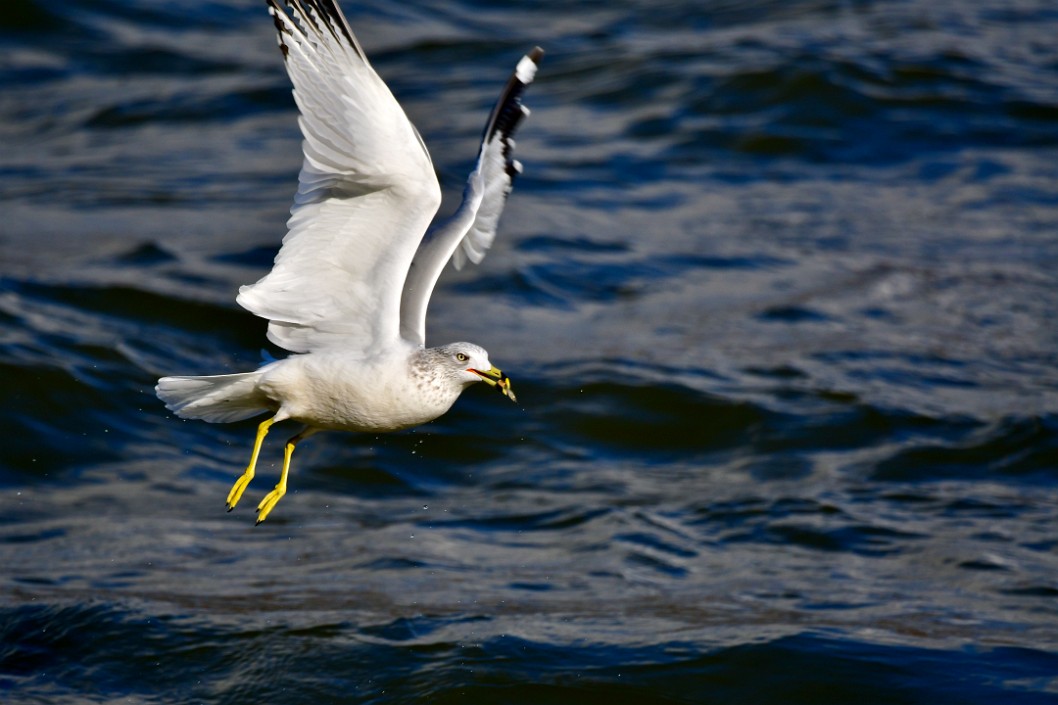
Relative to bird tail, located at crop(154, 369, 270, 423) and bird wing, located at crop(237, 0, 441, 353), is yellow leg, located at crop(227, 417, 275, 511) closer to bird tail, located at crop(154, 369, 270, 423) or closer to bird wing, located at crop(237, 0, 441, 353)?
bird tail, located at crop(154, 369, 270, 423)

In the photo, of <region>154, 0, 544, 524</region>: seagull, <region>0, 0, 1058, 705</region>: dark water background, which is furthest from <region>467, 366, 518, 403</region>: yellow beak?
<region>0, 0, 1058, 705</region>: dark water background

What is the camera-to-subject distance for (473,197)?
623cm

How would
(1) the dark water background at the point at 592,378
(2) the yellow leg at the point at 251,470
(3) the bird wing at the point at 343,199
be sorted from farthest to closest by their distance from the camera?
1. (1) the dark water background at the point at 592,378
2. (2) the yellow leg at the point at 251,470
3. (3) the bird wing at the point at 343,199

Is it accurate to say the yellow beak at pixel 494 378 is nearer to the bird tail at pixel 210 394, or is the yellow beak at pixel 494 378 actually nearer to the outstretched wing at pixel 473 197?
the outstretched wing at pixel 473 197

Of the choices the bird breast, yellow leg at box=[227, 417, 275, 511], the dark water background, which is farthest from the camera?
the dark water background

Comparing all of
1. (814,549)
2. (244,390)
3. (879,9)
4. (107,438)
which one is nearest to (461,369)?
(244,390)

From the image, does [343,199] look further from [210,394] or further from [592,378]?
[592,378]

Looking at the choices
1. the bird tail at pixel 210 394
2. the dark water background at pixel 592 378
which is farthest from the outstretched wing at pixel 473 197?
the dark water background at pixel 592 378

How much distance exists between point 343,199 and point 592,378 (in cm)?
533

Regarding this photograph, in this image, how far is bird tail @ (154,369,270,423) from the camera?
19.8 feet

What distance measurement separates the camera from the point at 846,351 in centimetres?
1132

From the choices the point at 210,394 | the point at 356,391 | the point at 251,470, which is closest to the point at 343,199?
the point at 356,391

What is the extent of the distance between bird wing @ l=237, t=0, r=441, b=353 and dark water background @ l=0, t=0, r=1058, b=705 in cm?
205

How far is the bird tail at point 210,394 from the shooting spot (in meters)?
6.02
